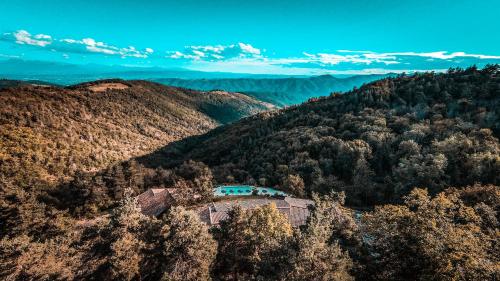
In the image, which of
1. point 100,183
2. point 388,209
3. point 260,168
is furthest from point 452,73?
point 100,183

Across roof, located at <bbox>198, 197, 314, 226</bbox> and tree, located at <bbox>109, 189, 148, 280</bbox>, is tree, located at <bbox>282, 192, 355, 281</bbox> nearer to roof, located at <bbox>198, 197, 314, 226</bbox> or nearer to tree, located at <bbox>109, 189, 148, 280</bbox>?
tree, located at <bbox>109, 189, 148, 280</bbox>

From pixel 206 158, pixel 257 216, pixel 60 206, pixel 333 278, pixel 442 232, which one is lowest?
pixel 206 158

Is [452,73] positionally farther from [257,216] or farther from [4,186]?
[4,186]

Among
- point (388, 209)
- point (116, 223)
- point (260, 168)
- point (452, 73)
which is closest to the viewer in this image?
point (388, 209)

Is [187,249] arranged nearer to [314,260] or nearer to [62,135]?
[314,260]

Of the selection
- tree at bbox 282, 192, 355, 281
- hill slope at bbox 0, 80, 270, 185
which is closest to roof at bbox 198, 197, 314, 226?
tree at bbox 282, 192, 355, 281

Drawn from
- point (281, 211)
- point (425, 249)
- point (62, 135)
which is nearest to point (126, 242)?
point (425, 249)
